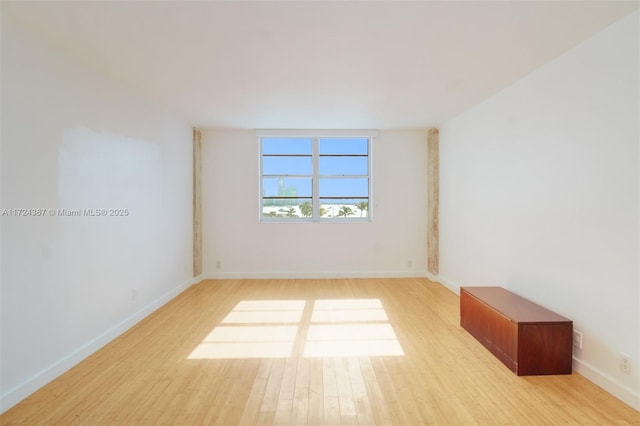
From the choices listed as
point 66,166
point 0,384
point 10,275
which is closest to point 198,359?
point 0,384

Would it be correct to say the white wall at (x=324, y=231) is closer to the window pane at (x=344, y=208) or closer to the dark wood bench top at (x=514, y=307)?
the window pane at (x=344, y=208)

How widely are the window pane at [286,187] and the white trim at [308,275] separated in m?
1.42

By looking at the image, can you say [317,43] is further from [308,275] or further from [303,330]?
[308,275]

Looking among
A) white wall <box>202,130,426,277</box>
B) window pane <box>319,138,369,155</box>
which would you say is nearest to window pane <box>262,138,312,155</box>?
white wall <box>202,130,426,277</box>

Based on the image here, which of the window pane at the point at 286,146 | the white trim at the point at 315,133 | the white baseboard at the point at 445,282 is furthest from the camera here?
the window pane at the point at 286,146

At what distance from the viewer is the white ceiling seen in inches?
79.9

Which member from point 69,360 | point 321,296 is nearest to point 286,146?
point 321,296

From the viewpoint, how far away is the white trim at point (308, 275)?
18.3 ft

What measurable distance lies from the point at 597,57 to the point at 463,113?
2.14 metres

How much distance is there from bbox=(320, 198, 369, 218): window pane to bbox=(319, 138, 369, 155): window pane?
0.89 m

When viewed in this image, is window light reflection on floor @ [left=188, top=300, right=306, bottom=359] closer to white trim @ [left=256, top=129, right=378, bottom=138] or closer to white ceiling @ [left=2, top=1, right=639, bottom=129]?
white ceiling @ [left=2, top=1, right=639, bottom=129]

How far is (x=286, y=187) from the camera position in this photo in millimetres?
5742

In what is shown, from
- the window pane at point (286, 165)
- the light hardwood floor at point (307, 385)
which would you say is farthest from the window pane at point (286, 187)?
the light hardwood floor at point (307, 385)

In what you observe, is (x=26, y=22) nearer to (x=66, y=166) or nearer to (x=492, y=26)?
(x=66, y=166)
